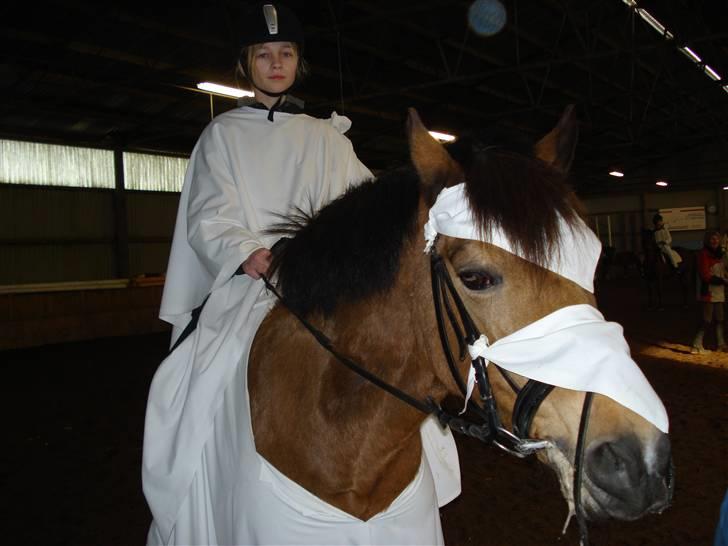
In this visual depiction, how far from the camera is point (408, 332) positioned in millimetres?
1577

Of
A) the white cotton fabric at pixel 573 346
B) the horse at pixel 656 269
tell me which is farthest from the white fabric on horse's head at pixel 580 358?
the horse at pixel 656 269

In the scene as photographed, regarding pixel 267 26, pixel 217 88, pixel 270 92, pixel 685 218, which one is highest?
pixel 217 88

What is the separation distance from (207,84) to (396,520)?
10456 millimetres

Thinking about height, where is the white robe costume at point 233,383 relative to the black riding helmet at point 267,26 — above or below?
below

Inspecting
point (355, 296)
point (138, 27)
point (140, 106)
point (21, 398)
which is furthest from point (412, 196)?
point (140, 106)

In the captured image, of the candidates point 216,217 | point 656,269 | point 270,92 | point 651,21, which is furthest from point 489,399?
point 651,21

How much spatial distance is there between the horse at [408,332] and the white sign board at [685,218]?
3266 centimetres

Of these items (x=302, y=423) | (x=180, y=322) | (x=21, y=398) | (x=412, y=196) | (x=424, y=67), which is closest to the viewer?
(x=412, y=196)

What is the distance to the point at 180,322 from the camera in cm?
222

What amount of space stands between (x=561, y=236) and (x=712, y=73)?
72.5 ft

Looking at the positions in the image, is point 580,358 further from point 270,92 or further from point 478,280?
point 270,92

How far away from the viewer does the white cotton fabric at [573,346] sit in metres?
1.16

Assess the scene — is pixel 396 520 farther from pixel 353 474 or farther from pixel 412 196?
pixel 412 196

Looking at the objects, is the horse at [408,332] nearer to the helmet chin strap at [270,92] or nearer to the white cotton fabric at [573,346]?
the white cotton fabric at [573,346]
